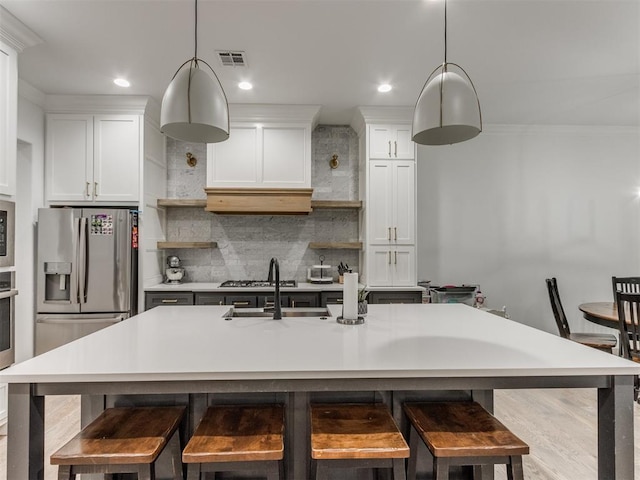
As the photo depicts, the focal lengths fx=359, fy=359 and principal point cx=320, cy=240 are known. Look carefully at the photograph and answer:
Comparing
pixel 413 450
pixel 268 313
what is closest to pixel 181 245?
pixel 268 313

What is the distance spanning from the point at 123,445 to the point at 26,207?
318cm

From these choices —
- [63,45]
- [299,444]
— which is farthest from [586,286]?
[63,45]

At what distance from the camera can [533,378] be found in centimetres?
128

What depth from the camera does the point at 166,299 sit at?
3.69 metres

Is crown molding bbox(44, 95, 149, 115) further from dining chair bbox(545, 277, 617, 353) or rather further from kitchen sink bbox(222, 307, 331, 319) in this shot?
dining chair bbox(545, 277, 617, 353)

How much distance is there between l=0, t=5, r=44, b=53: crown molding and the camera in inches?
93.2

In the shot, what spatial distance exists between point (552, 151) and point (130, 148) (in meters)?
5.13

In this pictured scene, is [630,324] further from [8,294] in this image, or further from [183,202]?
[8,294]

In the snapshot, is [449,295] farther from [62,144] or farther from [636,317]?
[62,144]

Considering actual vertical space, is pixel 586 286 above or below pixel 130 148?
below

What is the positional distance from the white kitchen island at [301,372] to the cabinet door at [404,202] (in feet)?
7.80

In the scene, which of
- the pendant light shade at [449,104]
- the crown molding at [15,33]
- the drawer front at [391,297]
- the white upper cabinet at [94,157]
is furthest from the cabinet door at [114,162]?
the pendant light shade at [449,104]

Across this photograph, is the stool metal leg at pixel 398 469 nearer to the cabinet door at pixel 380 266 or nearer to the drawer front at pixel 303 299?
the drawer front at pixel 303 299

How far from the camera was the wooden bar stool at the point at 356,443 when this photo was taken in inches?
47.8
